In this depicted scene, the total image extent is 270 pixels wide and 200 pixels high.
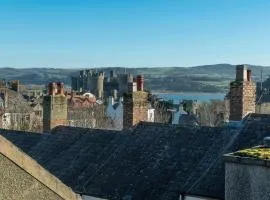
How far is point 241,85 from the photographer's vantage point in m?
18.4

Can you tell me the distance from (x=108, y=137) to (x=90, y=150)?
0.96 metres

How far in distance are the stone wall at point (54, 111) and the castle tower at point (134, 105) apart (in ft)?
13.0

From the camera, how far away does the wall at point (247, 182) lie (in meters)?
12.1

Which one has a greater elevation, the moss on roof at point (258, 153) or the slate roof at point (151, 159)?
the moss on roof at point (258, 153)

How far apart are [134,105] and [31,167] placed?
13697mm

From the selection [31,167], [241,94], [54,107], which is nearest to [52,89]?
[54,107]

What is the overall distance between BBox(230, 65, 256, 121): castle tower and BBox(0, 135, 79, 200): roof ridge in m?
11.4

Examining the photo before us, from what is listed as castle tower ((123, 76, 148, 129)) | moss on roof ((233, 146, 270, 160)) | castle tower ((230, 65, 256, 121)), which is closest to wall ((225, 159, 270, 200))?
moss on roof ((233, 146, 270, 160))

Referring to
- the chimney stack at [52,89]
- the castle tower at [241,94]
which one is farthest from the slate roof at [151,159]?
the chimney stack at [52,89]

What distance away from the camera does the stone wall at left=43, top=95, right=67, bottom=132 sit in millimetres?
23516

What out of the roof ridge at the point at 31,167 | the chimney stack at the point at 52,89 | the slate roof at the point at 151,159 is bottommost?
the slate roof at the point at 151,159

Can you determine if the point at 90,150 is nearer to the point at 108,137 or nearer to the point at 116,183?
the point at 108,137

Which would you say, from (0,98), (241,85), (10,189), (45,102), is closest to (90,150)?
(45,102)

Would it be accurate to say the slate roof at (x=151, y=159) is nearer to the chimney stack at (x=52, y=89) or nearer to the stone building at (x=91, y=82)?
the chimney stack at (x=52, y=89)
